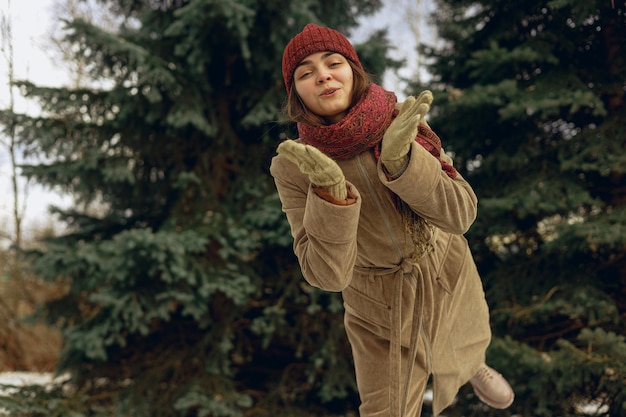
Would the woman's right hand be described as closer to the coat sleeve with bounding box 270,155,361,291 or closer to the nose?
the coat sleeve with bounding box 270,155,361,291

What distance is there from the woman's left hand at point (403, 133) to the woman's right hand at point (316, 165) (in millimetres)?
129

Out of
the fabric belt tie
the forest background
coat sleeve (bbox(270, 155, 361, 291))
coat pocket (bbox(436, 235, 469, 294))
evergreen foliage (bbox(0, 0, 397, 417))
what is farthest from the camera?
evergreen foliage (bbox(0, 0, 397, 417))

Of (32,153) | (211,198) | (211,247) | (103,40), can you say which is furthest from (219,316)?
(103,40)

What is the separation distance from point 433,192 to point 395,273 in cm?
37

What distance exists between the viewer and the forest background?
2.86 metres

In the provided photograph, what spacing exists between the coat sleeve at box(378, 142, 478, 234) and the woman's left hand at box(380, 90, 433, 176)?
26 millimetres

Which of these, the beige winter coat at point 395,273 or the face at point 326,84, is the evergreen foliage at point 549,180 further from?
the face at point 326,84

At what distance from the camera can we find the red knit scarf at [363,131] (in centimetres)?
125

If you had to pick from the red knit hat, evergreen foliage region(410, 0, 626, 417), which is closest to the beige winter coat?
the red knit hat

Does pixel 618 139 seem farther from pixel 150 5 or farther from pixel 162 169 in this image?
pixel 150 5

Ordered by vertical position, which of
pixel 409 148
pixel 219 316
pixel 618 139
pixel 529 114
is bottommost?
pixel 219 316

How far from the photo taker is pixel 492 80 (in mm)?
3234

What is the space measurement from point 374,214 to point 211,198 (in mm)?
2532

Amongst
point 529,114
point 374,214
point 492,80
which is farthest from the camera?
point 492,80
